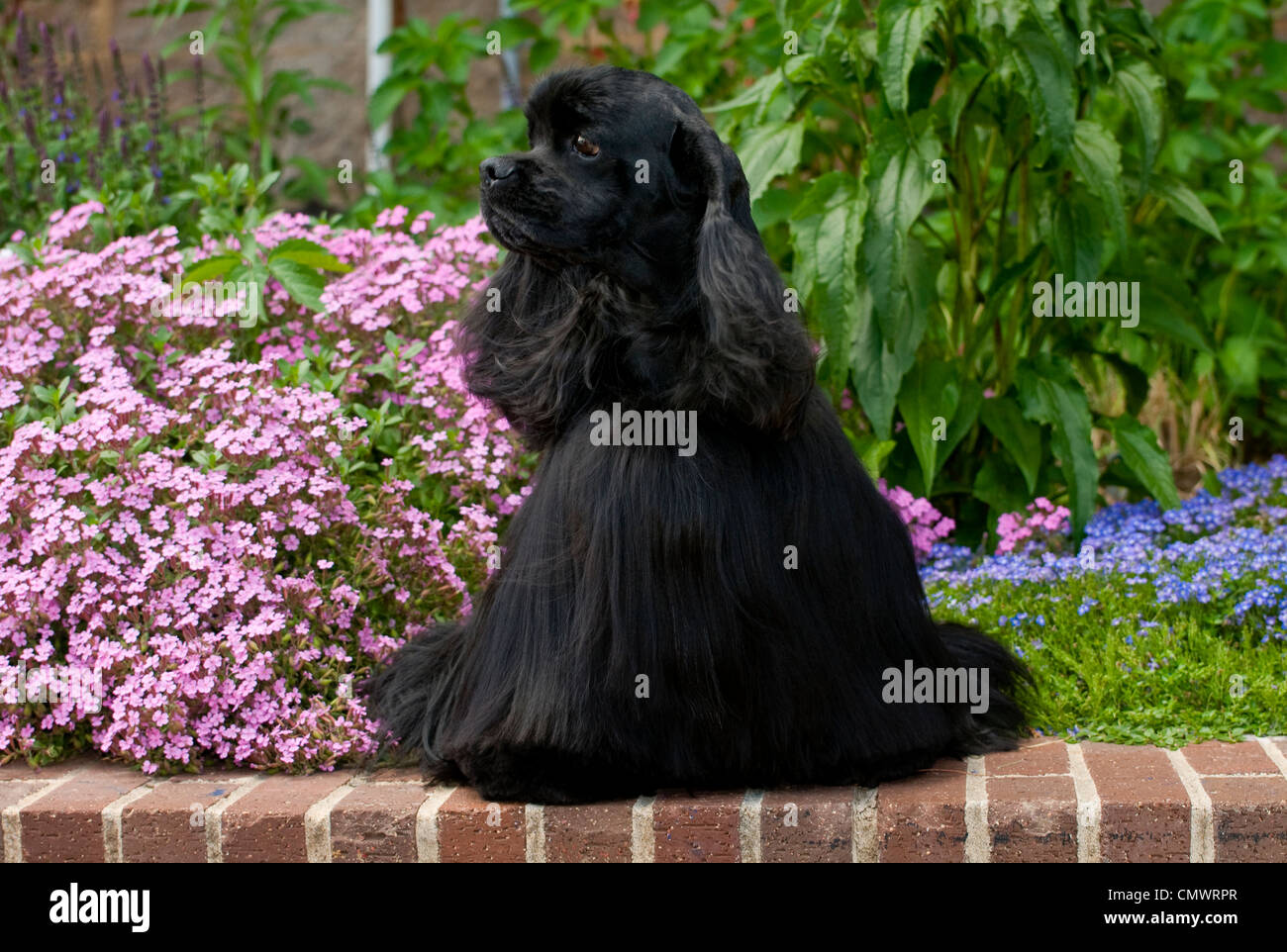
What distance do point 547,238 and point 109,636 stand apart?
1.47 m

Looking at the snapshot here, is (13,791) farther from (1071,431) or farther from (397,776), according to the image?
(1071,431)

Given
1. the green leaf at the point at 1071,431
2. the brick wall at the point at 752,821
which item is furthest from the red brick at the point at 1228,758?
the green leaf at the point at 1071,431

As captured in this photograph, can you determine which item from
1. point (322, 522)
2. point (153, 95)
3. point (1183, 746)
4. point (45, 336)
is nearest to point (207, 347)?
point (45, 336)

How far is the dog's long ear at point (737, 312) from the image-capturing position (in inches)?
99.2

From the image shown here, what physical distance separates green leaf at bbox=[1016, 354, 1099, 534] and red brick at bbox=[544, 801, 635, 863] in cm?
175

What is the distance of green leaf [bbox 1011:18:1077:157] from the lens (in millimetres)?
3578

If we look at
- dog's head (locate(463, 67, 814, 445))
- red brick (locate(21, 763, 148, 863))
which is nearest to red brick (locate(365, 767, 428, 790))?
red brick (locate(21, 763, 148, 863))

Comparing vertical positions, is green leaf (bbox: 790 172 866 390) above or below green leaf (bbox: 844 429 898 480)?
above

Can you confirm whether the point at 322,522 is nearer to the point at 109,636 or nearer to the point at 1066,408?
the point at 109,636

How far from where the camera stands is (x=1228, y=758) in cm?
295

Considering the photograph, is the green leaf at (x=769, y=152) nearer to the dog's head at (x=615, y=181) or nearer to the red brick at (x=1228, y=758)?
the dog's head at (x=615, y=181)

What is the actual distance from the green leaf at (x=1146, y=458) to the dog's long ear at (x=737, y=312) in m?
1.75

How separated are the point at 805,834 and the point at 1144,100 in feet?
7.36

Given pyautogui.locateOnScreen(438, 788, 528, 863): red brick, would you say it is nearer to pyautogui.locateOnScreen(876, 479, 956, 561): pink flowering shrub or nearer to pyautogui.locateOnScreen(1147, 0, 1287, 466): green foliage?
pyautogui.locateOnScreen(876, 479, 956, 561): pink flowering shrub
